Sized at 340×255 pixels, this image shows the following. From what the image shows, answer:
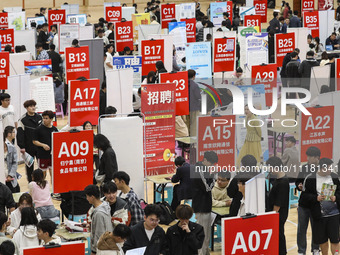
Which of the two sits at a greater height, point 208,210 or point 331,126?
point 331,126

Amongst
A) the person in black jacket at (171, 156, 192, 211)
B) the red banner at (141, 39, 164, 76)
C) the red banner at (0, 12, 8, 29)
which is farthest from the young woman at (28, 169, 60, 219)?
the red banner at (0, 12, 8, 29)

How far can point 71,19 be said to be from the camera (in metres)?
23.7

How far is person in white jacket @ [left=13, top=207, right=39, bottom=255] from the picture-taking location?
26.1 feet

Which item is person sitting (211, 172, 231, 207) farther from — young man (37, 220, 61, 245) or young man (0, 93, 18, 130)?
young man (0, 93, 18, 130)

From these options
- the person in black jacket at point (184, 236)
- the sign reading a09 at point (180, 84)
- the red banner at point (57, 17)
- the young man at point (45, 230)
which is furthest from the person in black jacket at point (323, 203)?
the red banner at point (57, 17)

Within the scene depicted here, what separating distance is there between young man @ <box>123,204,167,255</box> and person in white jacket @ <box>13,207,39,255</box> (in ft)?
3.38

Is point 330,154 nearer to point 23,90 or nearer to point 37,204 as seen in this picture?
point 37,204

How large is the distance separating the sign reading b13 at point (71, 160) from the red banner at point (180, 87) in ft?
11.8

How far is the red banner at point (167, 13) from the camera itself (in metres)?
24.8

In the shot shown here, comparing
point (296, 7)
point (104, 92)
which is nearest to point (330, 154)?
point (104, 92)

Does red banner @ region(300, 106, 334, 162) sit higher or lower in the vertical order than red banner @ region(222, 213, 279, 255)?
higher

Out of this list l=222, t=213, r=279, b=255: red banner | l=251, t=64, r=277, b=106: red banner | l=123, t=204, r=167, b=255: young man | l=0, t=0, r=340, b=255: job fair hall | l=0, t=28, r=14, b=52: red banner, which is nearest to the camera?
l=222, t=213, r=279, b=255: red banner

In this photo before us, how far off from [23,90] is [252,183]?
6853 mm

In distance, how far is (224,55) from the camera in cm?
1786
